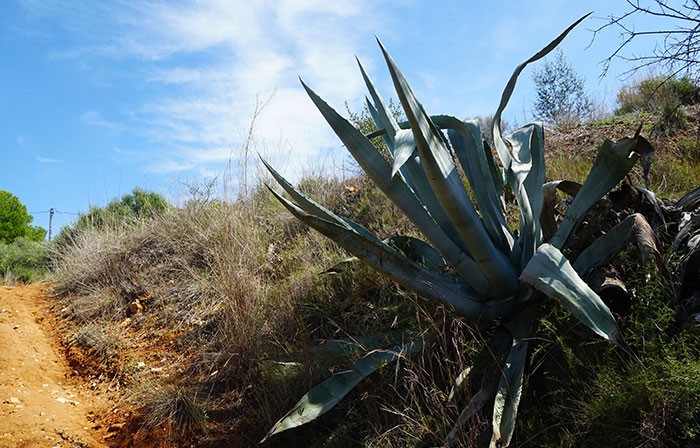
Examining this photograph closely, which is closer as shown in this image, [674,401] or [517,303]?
[674,401]

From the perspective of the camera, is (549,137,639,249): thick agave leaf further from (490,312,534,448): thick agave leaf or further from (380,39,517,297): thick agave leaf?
(490,312,534,448): thick agave leaf

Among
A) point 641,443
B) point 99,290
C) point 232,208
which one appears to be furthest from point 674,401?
point 99,290

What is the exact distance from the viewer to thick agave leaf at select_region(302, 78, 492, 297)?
283 cm

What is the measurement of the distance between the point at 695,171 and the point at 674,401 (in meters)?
3.08

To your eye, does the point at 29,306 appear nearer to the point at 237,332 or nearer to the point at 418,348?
the point at 237,332

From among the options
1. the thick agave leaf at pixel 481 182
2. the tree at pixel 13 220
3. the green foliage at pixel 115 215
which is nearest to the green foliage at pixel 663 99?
the thick agave leaf at pixel 481 182

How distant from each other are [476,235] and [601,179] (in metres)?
0.76

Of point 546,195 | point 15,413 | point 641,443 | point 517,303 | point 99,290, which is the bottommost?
point 641,443

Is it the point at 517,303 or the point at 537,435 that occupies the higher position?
the point at 517,303

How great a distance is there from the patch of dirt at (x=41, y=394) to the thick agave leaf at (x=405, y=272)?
2232mm

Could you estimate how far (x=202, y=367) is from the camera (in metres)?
4.12

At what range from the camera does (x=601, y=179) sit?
2939mm

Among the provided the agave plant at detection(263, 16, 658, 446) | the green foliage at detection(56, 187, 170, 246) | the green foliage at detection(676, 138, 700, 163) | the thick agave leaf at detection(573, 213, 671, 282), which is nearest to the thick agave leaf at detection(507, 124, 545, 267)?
the agave plant at detection(263, 16, 658, 446)

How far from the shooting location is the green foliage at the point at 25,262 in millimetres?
9078
